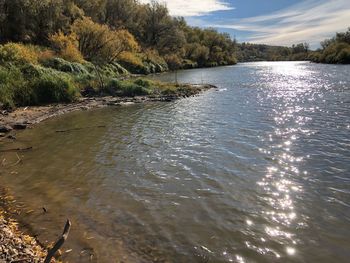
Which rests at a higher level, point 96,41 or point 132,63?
point 96,41

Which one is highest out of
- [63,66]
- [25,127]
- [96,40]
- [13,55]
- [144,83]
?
[96,40]

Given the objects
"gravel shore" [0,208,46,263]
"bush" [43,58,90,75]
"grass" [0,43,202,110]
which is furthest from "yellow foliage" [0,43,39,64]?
"gravel shore" [0,208,46,263]

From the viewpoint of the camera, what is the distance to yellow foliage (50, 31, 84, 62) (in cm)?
4072

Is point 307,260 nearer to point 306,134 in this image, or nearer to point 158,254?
point 158,254

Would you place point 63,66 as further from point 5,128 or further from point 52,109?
point 5,128

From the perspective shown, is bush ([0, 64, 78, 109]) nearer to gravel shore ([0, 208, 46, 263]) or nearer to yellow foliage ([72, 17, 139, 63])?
gravel shore ([0, 208, 46, 263])

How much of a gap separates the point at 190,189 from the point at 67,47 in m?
36.2

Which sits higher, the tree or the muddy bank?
the tree

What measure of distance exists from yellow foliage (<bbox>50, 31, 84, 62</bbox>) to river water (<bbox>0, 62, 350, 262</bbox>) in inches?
859

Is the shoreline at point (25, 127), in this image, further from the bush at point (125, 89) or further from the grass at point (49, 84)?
the bush at point (125, 89)

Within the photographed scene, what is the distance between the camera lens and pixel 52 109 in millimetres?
24156

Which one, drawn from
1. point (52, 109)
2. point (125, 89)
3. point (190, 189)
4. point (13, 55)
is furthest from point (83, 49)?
point (190, 189)

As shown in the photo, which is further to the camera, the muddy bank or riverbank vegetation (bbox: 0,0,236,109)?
riverbank vegetation (bbox: 0,0,236,109)

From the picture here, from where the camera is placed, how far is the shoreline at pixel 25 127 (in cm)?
682
